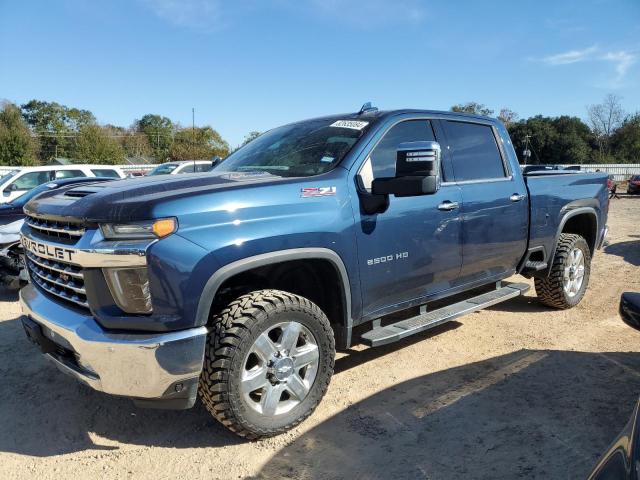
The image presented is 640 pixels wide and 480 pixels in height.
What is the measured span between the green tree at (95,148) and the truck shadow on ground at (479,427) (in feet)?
190

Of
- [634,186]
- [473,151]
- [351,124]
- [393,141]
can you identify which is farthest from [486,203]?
[634,186]

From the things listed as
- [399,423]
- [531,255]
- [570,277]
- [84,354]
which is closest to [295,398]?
[399,423]

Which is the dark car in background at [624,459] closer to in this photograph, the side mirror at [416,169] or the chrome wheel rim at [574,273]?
the side mirror at [416,169]

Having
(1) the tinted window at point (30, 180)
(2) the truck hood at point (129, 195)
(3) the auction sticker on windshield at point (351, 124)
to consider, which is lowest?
(2) the truck hood at point (129, 195)

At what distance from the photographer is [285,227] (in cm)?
283

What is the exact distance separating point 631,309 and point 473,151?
271 cm

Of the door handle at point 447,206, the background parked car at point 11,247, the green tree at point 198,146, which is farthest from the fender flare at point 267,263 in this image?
the green tree at point 198,146

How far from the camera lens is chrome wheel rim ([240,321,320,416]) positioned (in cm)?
281

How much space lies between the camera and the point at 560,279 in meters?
5.20

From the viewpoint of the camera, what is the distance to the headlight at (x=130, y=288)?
8.03 ft

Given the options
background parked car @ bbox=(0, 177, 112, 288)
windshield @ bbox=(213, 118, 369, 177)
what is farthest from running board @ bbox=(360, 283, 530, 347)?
background parked car @ bbox=(0, 177, 112, 288)

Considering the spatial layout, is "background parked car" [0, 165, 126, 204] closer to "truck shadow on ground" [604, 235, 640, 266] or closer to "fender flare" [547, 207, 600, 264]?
"fender flare" [547, 207, 600, 264]

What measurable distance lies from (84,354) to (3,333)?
2953mm

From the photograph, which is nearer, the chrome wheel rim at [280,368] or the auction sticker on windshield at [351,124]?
the chrome wheel rim at [280,368]
